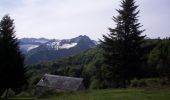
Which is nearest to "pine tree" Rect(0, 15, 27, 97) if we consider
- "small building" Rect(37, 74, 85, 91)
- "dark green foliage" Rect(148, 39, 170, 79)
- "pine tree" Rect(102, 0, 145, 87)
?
"pine tree" Rect(102, 0, 145, 87)

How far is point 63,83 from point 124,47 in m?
37.3

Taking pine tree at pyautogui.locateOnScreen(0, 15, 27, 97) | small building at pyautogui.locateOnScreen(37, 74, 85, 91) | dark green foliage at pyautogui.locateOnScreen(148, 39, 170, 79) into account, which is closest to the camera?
pine tree at pyautogui.locateOnScreen(0, 15, 27, 97)

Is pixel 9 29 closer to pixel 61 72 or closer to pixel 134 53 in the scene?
pixel 134 53

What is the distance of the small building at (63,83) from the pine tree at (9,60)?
3025cm

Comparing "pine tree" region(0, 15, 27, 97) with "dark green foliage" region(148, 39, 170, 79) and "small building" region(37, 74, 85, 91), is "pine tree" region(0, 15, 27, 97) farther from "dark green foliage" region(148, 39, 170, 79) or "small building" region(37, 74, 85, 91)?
"dark green foliage" region(148, 39, 170, 79)

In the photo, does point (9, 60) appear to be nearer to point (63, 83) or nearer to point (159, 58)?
point (63, 83)

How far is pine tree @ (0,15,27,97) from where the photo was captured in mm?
44031

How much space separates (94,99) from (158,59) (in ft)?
307

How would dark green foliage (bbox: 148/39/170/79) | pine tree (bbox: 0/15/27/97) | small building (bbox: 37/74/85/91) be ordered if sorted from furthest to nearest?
dark green foliage (bbox: 148/39/170/79) → small building (bbox: 37/74/85/91) → pine tree (bbox: 0/15/27/97)

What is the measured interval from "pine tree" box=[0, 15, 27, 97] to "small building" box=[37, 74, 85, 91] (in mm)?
30254

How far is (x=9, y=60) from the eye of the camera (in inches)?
1751

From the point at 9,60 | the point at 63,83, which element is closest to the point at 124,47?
the point at 9,60

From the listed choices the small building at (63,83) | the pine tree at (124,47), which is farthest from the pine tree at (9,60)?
the small building at (63,83)

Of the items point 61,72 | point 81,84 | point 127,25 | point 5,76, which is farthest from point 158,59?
point 5,76
